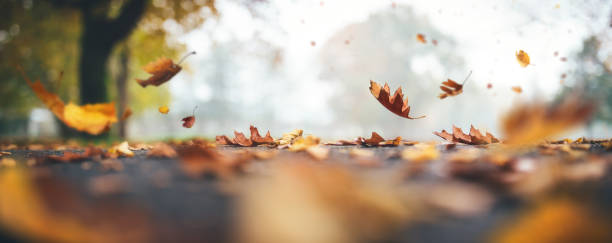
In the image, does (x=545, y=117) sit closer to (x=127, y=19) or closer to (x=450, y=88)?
(x=450, y=88)

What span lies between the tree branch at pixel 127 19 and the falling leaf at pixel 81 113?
20.1 feet

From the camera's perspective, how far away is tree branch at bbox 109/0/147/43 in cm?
716

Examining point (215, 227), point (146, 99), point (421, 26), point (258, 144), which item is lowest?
point (215, 227)

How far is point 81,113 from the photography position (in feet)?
5.79

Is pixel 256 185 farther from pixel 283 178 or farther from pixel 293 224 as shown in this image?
pixel 293 224

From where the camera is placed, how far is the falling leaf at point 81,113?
5.42 feet

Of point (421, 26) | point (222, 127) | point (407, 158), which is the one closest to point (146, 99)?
point (407, 158)

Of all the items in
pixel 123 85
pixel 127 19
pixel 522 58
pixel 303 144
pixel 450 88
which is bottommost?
pixel 303 144

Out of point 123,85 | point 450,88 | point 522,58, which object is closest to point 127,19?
point 123,85

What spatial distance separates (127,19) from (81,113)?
20.7 ft

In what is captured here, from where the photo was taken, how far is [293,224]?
0.51m

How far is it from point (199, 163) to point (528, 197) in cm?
72

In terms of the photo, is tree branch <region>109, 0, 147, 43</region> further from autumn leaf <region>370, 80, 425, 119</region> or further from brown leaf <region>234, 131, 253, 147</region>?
autumn leaf <region>370, 80, 425, 119</region>

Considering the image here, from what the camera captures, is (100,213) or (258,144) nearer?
(100,213)
